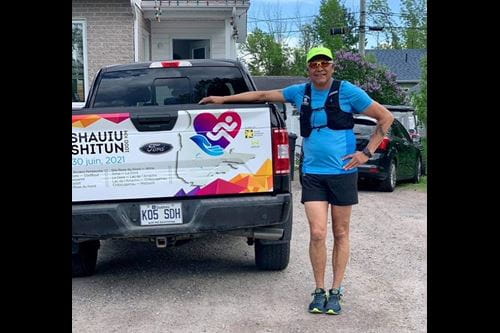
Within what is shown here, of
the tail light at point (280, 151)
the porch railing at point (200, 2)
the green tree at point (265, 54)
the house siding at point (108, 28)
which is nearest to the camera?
the tail light at point (280, 151)

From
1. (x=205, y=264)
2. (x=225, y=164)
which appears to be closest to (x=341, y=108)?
(x=225, y=164)

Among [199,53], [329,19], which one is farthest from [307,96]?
[329,19]

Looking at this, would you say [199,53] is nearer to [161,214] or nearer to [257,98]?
[257,98]

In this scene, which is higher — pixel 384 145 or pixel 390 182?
pixel 384 145

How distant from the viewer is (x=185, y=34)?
637 inches

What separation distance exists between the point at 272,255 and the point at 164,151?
1568 mm

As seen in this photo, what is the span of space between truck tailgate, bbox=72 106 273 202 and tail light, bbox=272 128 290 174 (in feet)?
0.22

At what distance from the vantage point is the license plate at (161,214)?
5.33m

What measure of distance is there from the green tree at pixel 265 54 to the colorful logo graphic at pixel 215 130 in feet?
135

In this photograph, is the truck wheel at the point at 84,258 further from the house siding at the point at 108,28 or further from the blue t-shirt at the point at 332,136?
the house siding at the point at 108,28

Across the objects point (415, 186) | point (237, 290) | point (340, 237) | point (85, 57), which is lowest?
point (237, 290)

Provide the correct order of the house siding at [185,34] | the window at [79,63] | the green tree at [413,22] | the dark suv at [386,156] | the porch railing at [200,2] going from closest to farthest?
1. the dark suv at [386,156]
2. the window at [79,63]
3. the porch railing at [200,2]
4. the house siding at [185,34]
5. the green tree at [413,22]

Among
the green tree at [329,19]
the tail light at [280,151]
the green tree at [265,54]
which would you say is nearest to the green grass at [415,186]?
the tail light at [280,151]
